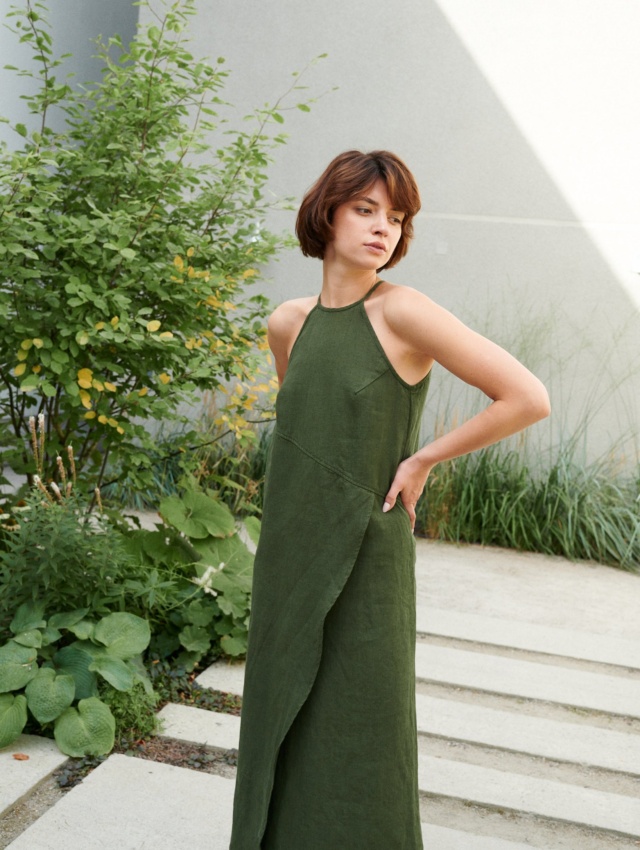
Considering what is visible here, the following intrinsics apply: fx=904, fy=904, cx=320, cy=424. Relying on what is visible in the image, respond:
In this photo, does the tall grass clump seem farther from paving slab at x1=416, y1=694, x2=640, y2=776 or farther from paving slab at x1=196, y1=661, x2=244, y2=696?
paving slab at x1=196, y1=661, x2=244, y2=696

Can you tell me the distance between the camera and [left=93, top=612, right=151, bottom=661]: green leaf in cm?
298

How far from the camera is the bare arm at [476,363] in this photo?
1.58 meters

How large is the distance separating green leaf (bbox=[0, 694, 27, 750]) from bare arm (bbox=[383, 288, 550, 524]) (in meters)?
1.74

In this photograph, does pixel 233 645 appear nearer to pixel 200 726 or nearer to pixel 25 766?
pixel 200 726

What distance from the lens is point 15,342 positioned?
3.27 metres

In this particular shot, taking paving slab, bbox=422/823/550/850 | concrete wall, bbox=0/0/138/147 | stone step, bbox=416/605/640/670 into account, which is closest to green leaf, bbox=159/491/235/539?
stone step, bbox=416/605/640/670

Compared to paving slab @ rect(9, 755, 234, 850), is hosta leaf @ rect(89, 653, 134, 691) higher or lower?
higher

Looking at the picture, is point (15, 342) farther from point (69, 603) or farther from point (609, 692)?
point (609, 692)

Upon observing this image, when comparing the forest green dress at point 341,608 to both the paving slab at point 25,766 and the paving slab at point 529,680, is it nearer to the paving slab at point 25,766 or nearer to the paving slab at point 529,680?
the paving slab at point 25,766

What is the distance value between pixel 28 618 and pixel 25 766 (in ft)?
1.63

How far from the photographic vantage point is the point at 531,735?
318cm

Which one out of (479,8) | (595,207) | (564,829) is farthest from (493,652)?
(479,8)

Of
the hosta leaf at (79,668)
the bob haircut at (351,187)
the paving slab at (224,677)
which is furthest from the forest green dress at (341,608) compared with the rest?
the paving slab at (224,677)

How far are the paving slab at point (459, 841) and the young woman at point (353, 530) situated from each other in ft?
2.63
